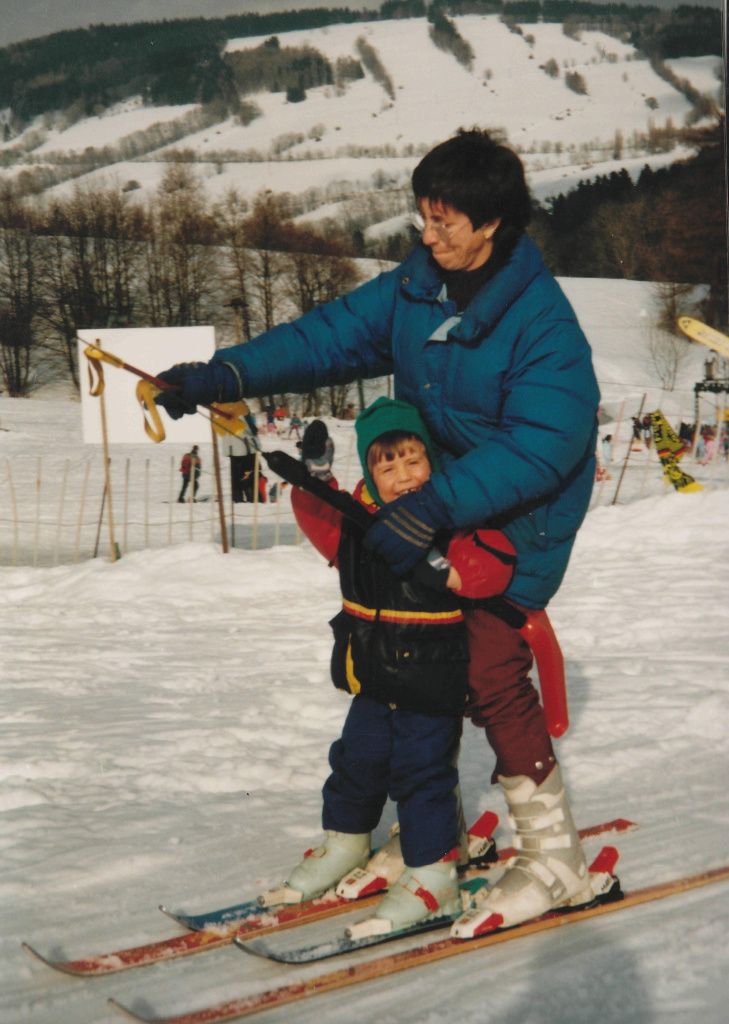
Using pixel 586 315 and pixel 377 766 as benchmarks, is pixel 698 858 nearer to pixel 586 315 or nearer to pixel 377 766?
pixel 377 766

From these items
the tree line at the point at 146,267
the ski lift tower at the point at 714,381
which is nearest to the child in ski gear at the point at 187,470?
the tree line at the point at 146,267

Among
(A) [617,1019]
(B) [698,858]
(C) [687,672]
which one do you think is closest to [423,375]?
(A) [617,1019]

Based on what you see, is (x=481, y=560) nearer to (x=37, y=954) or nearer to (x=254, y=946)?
(x=254, y=946)

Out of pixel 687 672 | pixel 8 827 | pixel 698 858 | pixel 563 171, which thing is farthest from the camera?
pixel 563 171

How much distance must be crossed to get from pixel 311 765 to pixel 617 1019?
217 cm

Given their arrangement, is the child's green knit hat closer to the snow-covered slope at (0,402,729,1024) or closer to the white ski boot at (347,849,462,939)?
the white ski boot at (347,849,462,939)

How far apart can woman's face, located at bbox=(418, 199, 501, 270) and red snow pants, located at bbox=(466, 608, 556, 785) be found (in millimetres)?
682

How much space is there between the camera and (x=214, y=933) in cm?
222

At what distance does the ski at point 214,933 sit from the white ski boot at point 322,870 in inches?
0.7

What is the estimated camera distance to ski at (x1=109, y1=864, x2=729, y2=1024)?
1863mm

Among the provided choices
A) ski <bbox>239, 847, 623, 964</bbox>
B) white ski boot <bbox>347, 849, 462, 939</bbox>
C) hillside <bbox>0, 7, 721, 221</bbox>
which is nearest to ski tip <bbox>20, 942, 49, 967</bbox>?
ski <bbox>239, 847, 623, 964</bbox>

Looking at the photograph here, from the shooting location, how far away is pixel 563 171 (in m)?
28.9

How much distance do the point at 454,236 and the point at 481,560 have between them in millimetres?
616

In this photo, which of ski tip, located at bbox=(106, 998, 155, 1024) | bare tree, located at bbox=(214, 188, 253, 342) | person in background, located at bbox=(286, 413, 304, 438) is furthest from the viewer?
bare tree, located at bbox=(214, 188, 253, 342)
